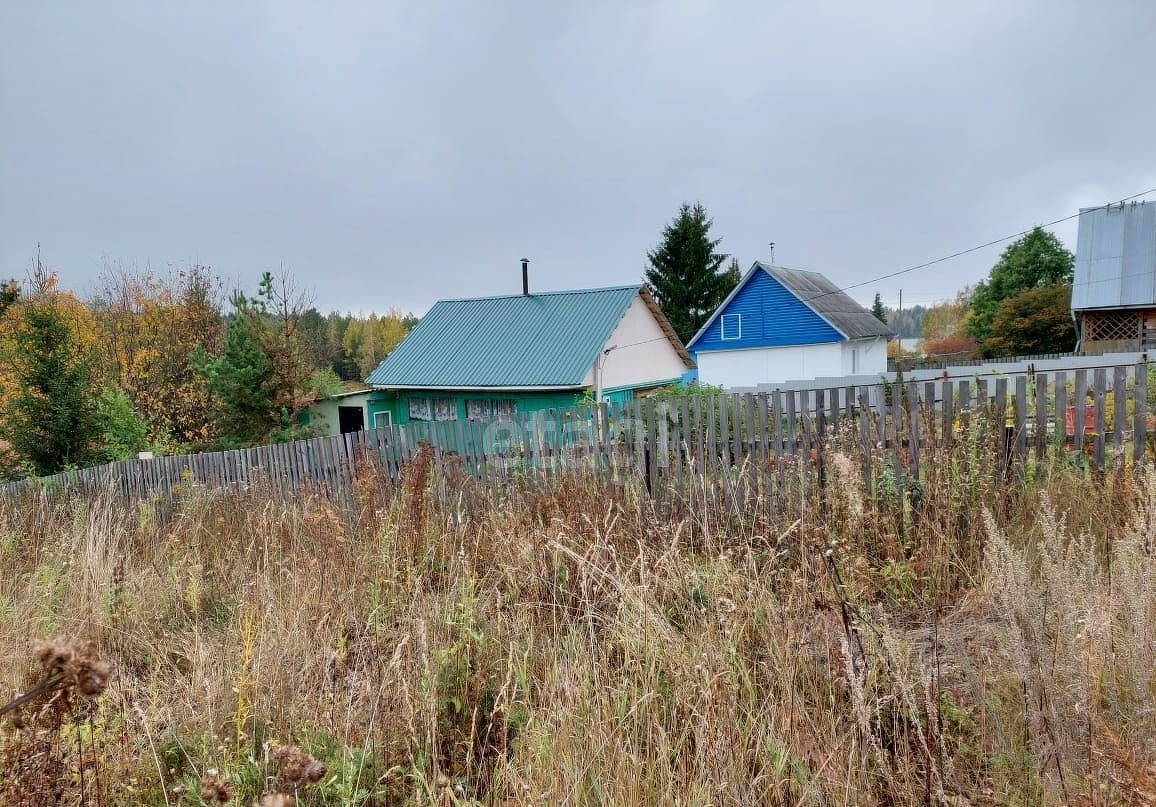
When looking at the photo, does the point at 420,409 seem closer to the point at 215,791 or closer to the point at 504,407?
the point at 504,407

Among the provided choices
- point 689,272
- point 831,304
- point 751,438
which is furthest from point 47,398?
point 689,272

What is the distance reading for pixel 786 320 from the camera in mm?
28844

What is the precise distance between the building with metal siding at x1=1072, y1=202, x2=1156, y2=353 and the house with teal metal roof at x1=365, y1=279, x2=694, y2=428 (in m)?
17.2

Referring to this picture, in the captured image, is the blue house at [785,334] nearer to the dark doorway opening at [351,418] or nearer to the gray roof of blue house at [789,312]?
the gray roof of blue house at [789,312]

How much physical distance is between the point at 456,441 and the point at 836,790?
6440 mm

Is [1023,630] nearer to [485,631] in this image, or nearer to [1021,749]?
[1021,749]

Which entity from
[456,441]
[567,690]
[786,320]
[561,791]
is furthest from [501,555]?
[786,320]

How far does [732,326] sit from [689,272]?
993 cm

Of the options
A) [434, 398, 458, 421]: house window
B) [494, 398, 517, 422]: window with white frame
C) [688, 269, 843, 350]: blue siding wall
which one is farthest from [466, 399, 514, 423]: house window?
[688, 269, 843, 350]: blue siding wall

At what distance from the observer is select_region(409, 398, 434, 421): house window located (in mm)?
20094

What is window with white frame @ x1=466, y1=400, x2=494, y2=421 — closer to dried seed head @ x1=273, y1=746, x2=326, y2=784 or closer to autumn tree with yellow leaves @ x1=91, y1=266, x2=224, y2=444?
autumn tree with yellow leaves @ x1=91, y1=266, x2=224, y2=444

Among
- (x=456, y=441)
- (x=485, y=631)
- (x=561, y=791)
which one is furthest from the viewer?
(x=456, y=441)

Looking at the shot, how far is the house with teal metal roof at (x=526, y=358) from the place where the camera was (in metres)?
18.0

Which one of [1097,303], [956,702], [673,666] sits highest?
[1097,303]
